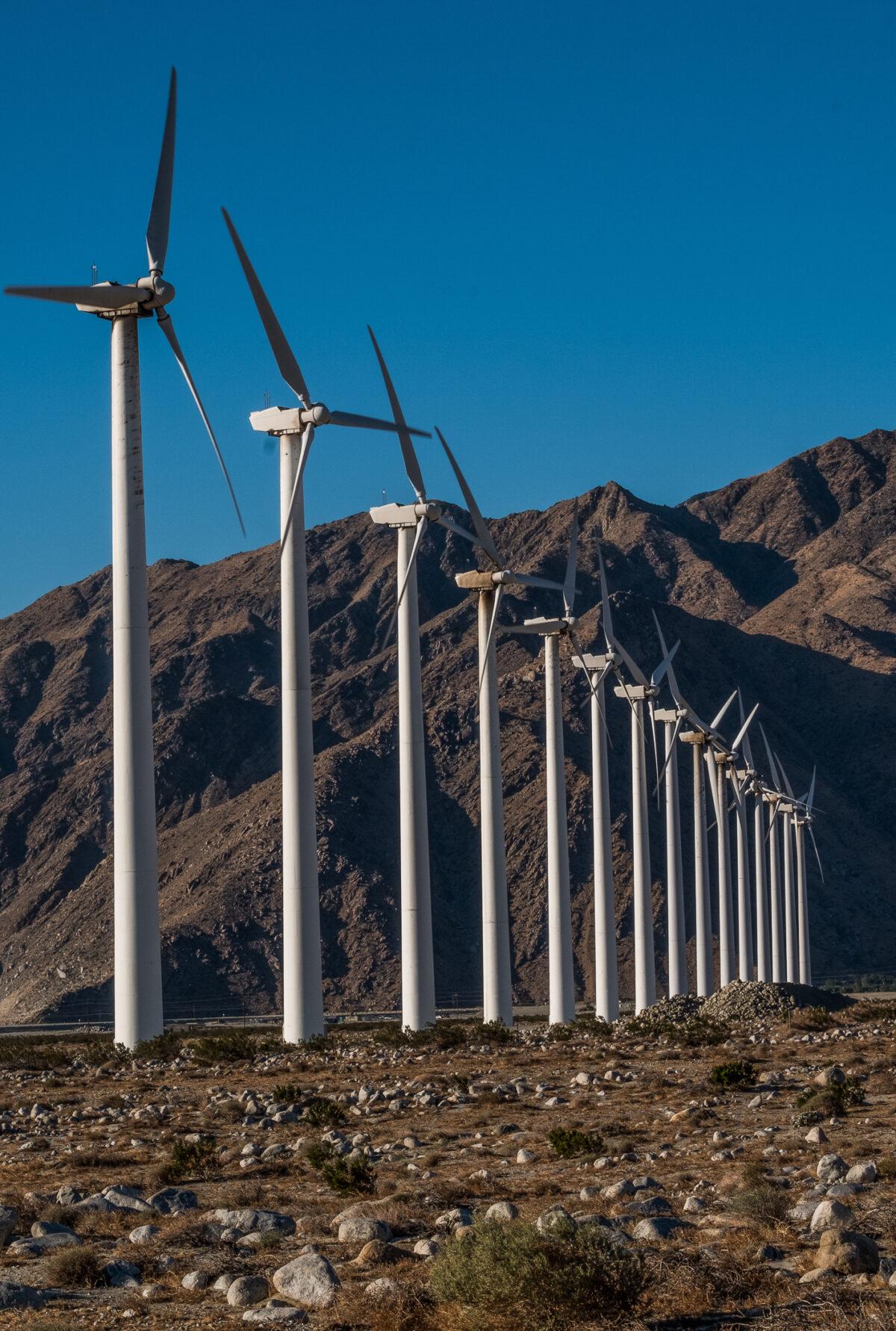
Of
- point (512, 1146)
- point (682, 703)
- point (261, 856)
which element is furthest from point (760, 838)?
point (512, 1146)

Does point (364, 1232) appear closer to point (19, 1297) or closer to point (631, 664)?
point (19, 1297)

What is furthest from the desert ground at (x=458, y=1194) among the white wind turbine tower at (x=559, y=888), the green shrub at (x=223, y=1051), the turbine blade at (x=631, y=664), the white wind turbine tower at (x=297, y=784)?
the turbine blade at (x=631, y=664)

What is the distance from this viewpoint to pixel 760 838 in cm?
13188

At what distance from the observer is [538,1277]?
11.8m

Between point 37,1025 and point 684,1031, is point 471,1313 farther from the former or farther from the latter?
point 37,1025

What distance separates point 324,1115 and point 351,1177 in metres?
6.78

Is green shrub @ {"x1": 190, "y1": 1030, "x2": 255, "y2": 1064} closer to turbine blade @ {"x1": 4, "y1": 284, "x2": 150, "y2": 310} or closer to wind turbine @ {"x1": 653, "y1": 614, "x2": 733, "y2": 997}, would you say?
turbine blade @ {"x1": 4, "y1": 284, "x2": 150, "y2": 310}

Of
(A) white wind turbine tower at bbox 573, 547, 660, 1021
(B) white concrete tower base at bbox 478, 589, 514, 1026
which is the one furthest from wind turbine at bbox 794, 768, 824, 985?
(B) white concrete tower base at bbox 478, 589, 514, 1026

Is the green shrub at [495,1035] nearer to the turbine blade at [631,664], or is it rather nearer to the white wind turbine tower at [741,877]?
the turbine blade at [631,664]

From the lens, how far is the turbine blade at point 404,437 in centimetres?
5666

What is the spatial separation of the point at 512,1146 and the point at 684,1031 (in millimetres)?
21733

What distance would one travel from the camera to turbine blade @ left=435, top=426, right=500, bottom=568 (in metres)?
60.8

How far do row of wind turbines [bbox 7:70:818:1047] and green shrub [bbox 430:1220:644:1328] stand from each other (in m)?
24.6

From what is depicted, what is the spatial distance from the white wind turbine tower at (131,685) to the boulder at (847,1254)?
25.3m
